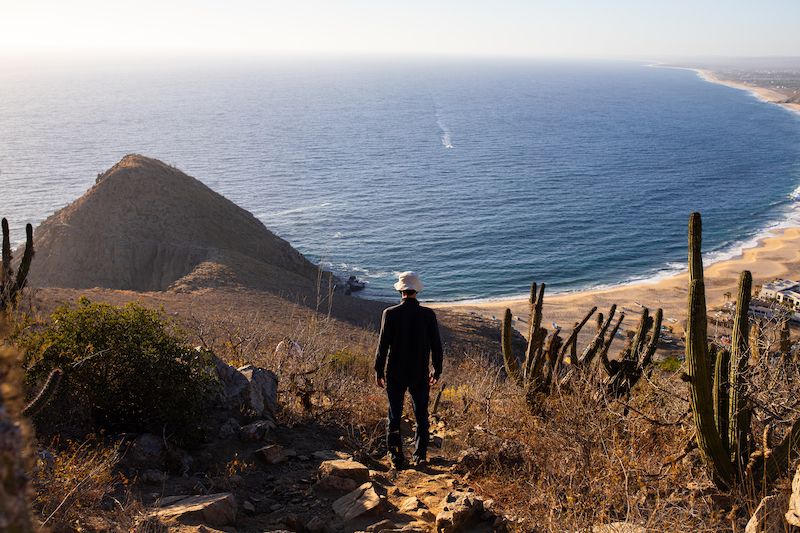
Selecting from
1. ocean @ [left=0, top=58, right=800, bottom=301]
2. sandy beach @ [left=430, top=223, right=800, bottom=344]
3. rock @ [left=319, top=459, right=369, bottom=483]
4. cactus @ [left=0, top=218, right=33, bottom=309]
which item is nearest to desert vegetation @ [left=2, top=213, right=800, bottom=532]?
rock @ [left=319, top=459, right=369, bottom=483]

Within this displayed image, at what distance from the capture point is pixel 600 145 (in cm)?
8281

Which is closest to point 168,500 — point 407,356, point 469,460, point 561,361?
point 407,356

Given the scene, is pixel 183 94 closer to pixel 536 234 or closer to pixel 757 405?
pixel 536 234

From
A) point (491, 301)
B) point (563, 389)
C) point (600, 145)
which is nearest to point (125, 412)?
point (563, 389)

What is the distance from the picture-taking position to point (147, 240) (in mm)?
24578

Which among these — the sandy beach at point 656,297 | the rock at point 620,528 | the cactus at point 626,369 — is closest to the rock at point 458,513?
the rock at point 620,528

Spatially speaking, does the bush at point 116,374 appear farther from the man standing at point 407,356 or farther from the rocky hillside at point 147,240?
the rocky hillside at point 147,240

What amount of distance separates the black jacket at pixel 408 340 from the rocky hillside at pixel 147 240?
57.6 ft

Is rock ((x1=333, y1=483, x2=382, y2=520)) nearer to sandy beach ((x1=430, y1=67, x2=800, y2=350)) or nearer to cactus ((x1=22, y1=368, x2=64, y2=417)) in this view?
cactus ((x1=22, y1=368, x2=64, y2=417))

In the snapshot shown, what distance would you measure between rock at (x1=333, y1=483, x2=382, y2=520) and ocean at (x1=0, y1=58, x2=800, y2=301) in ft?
95.0

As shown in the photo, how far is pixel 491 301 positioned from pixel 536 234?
1272 cm

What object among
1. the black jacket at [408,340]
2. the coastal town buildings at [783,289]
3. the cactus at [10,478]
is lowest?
the coastal town buildings at [783,289]

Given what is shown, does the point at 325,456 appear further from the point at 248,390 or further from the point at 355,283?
the point at 355,283

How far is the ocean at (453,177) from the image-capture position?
131 ft
